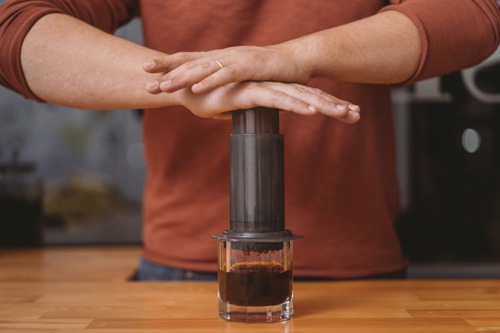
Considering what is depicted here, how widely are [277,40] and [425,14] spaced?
27cm

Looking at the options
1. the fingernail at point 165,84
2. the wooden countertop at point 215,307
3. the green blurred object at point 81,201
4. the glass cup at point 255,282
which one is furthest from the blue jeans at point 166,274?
the green blurred object at point 81,201

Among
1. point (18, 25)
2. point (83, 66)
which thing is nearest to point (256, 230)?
point (83, 66)

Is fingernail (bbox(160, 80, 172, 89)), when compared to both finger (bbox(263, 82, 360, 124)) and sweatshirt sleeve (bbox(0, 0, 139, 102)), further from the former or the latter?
sweatshirt sleeve (bbox(0, 0, 139, 102))

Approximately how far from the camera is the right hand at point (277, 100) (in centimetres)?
63

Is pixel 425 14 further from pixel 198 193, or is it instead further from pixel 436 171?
pixel 436 171

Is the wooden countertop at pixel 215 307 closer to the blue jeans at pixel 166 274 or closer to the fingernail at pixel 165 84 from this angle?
the blue jeans at pixel 166 274

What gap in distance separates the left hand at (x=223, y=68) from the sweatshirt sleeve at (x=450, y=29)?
24 cm

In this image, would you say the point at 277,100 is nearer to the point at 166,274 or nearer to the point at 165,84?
the point at 165,84

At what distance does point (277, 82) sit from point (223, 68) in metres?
0.08

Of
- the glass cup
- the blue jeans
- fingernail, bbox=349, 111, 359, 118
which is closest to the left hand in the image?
fingernail, bbox=349, 111, 359, 118

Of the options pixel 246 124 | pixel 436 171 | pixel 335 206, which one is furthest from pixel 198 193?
pixel 436 171

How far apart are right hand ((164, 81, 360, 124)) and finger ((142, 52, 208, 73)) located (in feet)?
0.18

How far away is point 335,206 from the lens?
0.99 meters

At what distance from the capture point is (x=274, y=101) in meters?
0.63
